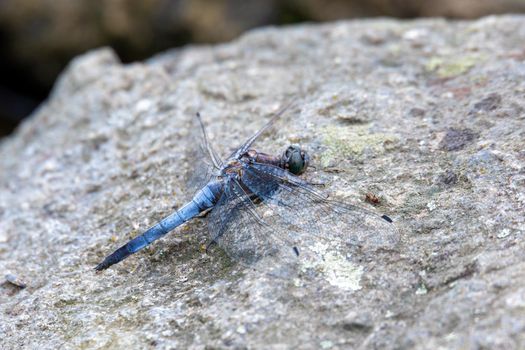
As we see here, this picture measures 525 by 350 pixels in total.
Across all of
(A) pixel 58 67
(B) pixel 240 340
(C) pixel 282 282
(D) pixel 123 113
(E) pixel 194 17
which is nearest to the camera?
(B) pixel 240 340

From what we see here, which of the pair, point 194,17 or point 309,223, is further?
point 194,17

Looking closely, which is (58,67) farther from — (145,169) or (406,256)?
(406,256)

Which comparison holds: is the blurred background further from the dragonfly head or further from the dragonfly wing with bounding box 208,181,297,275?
the dragonfly wing with bounding box 208,181,297,275

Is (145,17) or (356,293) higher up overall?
(145,17)

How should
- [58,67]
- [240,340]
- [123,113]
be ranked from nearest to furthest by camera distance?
[240,340], [123,113], [58,67]

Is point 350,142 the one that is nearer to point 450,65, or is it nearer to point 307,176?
point 307,176

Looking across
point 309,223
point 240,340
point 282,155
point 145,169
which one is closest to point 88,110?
point 145,169

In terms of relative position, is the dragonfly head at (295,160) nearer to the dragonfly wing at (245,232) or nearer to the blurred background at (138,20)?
the dragonfly wing at (245,232)

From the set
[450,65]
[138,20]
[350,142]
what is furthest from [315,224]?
Result: [138,20]

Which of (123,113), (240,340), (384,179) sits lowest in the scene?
(240,340)
